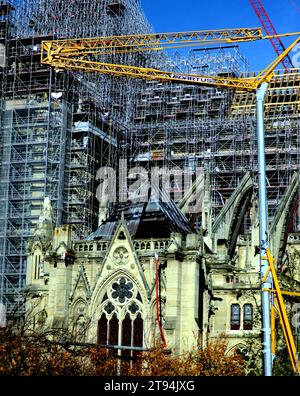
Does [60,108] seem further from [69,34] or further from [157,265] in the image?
[157,265]

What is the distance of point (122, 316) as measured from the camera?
4291 centimetres

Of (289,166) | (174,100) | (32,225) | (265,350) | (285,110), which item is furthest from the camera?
(174,100)

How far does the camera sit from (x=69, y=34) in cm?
7544

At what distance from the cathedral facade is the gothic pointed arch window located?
0.05 m

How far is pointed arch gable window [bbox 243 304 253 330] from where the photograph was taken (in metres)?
44.1

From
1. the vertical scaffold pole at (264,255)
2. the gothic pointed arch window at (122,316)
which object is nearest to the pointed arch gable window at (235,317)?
the gothic pointed arch window at (122,316)

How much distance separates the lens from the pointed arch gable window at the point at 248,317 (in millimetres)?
44125

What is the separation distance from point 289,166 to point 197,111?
12.8 m

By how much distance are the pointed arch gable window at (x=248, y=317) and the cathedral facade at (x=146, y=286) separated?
5 centimetres

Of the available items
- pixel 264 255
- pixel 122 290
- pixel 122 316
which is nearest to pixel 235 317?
pixel 122 316

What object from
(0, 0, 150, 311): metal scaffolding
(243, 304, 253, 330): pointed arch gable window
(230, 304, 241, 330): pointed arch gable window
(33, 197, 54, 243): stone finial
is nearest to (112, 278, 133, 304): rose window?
(230, 304, 241, 330): pointed arch gable window

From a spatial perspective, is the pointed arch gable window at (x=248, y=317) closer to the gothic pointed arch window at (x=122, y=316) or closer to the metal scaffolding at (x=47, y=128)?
the gothic pointed arch window at (x=122, y=316)

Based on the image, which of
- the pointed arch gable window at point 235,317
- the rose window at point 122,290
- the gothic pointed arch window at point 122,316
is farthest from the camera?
the pointed arch gable window at point 235,317

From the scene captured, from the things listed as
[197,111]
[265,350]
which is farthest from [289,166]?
[265,350]
